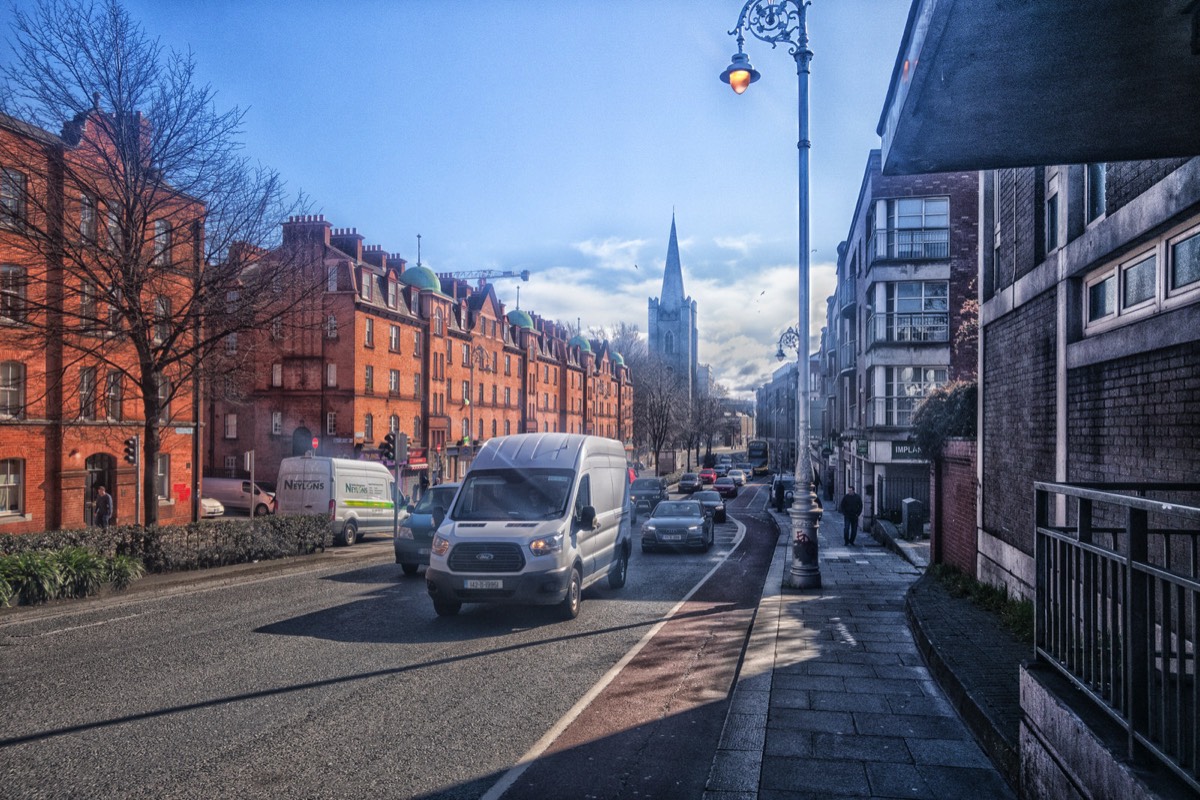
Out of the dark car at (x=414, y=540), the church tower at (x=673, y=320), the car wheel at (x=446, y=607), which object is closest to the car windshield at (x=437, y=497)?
the dark car at (x=414, y=540)

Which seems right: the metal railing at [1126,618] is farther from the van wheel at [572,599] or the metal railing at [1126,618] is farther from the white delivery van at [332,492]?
the white delivery van at [332,492]

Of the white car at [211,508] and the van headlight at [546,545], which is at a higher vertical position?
the van headlight at [546,545]

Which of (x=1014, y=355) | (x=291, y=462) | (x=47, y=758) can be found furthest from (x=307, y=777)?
(x=291, y=462)

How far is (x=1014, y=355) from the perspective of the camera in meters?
11.0

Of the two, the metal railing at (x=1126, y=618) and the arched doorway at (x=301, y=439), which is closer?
the metal railing at (x=1126, y=618)

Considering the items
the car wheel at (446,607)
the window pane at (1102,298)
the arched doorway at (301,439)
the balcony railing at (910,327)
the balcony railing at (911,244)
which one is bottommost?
the car wheel at (446,607)

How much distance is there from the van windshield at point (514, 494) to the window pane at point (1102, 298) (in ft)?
22.9

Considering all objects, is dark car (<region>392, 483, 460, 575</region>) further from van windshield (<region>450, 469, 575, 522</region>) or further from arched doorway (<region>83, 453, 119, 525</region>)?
arched doorway (<region>83, 453, 119, 525</region>)

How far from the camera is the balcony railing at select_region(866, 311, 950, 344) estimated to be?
32.0 metres

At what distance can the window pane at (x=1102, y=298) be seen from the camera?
314 inches

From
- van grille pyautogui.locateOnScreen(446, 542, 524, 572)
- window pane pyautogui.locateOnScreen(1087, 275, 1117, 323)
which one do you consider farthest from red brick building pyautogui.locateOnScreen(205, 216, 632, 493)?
window pane pyautogui.locateOnScreen(1087, 275, 1117, 323)

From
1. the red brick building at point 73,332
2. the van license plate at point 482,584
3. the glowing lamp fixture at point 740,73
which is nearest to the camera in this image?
the van license plate at point 482,584

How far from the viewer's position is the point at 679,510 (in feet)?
75.5

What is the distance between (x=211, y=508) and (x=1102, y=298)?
31.7m
